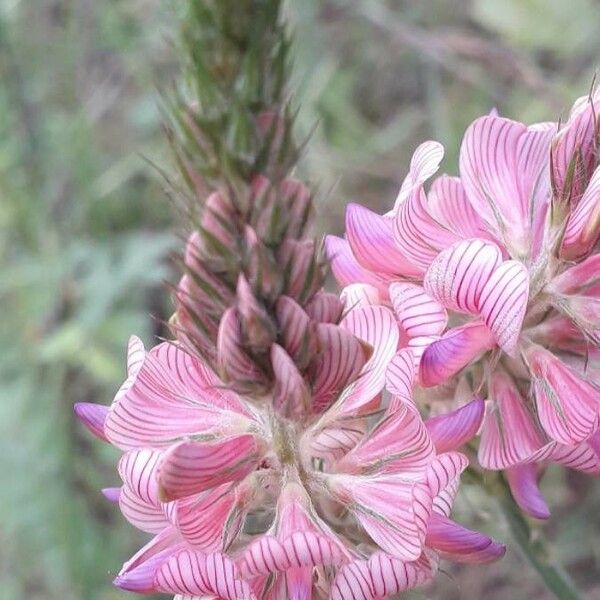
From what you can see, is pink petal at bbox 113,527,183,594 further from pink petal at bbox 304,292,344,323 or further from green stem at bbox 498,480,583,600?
green stem at bbox 498,480,583,600

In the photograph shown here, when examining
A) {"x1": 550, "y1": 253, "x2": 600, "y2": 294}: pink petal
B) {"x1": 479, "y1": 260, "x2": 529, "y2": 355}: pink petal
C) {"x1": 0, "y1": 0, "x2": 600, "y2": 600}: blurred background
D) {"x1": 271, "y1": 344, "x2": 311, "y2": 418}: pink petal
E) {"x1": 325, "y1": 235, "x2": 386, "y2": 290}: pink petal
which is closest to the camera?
{"x1": 271, "y1": 344, "x2": 311, "y2": 418}: pink petal

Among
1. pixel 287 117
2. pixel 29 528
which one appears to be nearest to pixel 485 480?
pixel 287 117

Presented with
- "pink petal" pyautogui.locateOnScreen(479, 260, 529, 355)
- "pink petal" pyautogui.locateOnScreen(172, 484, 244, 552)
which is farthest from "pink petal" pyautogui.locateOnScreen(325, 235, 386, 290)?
"pink petal" pyautogui.locateOnScreen(172, 484, 244, 552)

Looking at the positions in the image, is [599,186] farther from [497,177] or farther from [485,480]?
[485,480]

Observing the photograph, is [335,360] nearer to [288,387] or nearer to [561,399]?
[288,387]

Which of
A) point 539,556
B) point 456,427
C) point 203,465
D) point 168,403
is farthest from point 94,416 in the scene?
point 539,556

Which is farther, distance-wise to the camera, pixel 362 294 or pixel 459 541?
pixel 362 294

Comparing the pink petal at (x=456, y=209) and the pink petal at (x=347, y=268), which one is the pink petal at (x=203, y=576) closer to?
the pink petal at (x=347, y=268)
